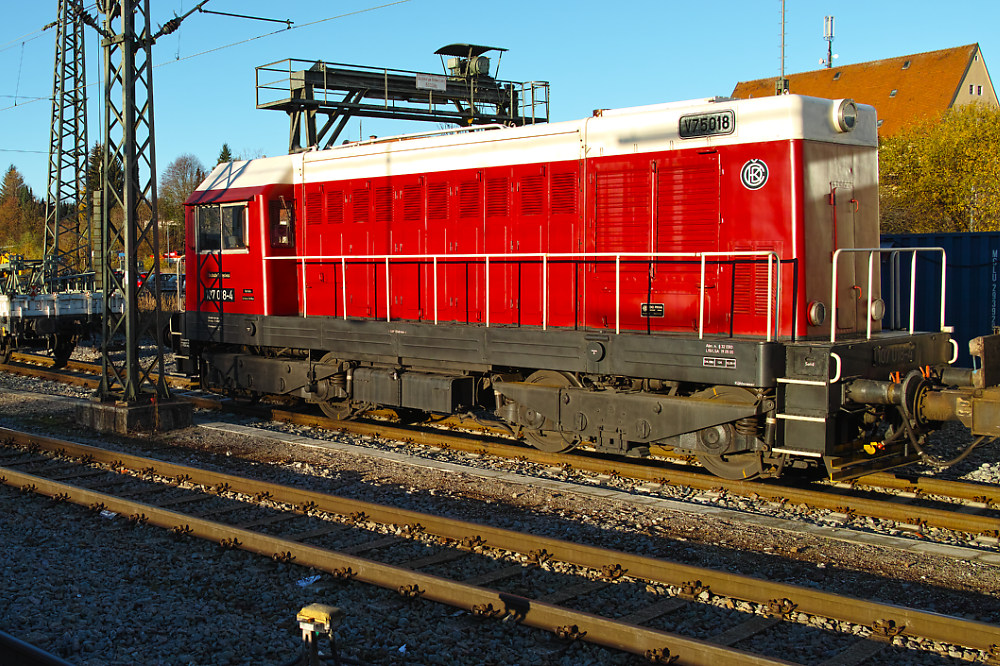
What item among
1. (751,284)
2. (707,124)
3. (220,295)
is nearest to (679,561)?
(751,284)

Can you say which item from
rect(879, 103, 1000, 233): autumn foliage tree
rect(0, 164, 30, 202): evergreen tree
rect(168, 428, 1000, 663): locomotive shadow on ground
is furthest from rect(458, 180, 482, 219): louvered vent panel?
rect(0, 164, 30, 202): evergreen tree

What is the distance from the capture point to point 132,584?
571 centimetres

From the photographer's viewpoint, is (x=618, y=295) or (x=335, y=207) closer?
(x=618, y=295)

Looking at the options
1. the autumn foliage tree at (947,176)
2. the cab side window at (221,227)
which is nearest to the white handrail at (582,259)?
the cab side window at (221,227)

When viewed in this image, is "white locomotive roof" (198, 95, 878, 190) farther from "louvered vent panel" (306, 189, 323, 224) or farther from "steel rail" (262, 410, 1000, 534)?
"steel rail" (262, 410, 1000, 534)

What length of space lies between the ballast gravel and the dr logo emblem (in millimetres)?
3266

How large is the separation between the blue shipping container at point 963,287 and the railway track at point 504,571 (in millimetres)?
9144

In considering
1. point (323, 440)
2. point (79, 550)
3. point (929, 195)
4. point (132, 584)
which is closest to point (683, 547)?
point (132, 584)

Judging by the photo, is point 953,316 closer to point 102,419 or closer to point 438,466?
point 438,466

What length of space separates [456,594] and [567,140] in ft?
18.7

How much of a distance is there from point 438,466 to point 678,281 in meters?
3.27

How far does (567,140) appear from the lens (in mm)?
9352

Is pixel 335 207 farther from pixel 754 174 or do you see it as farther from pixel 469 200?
pixel 754 174

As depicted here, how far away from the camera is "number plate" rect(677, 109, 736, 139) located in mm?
8164
